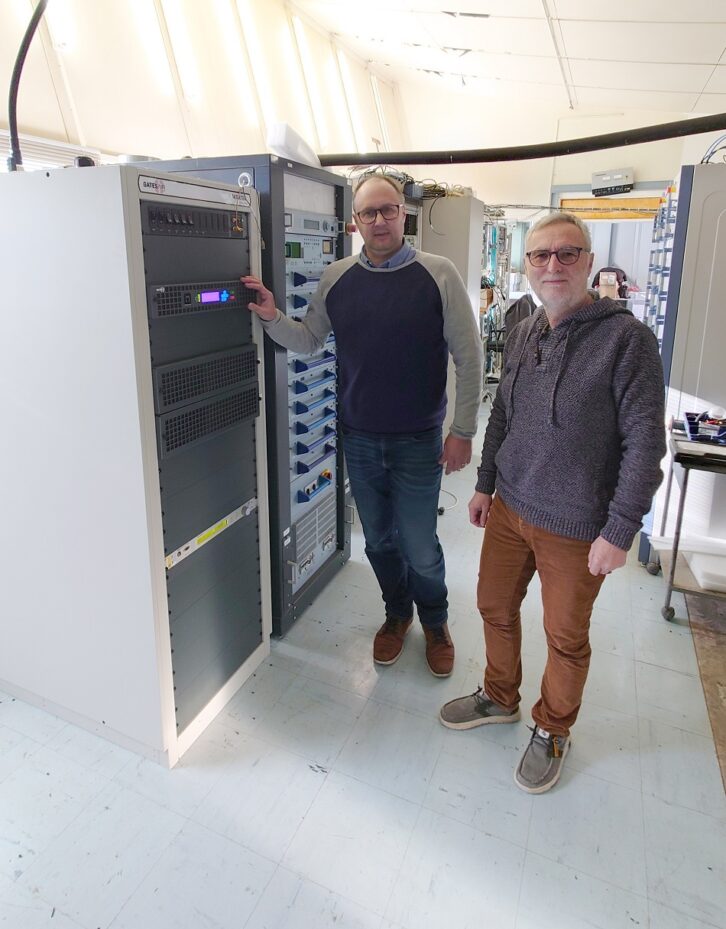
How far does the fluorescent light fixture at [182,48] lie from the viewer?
149 inches

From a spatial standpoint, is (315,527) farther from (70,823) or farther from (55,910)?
(55,910)

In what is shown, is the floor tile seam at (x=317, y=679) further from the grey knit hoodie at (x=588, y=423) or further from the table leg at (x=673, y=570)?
the table leg at (x=673, y=570)

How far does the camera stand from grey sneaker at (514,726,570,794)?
172cm

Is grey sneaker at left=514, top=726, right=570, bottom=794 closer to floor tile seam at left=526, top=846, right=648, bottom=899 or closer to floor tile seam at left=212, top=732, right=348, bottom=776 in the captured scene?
floor tile seam at left=526, top=846, right=648, bottom=899

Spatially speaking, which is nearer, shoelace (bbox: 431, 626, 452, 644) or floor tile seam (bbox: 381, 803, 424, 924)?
floor tile seam (bbox: 381, 803, 424, 924)

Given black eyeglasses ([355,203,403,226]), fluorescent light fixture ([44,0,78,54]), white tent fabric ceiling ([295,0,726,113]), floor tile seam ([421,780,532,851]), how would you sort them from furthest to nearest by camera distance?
white tent fabric ceiling ([295,0,726,113]) → fluorescent light fixture ([44,0,78,54]) → black eyeglasses ([355,203,403,226]) → floor tile seam ([421,780,532,851])

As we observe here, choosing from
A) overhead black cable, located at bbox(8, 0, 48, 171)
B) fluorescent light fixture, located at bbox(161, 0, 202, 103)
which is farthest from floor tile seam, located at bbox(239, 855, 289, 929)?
fluorescent light fixture, located at bbox(161, 0, 202, 103)

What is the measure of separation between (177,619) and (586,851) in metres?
1.26

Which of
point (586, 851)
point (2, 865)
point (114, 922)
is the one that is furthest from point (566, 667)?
point (2, 865)

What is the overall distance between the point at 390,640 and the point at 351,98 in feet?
20.4

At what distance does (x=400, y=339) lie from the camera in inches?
73.4

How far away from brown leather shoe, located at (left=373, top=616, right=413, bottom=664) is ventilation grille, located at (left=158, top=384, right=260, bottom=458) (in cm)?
98

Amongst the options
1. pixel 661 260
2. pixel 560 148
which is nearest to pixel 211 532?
pixel 560 148

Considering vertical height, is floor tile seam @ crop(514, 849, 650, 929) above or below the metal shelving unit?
below
